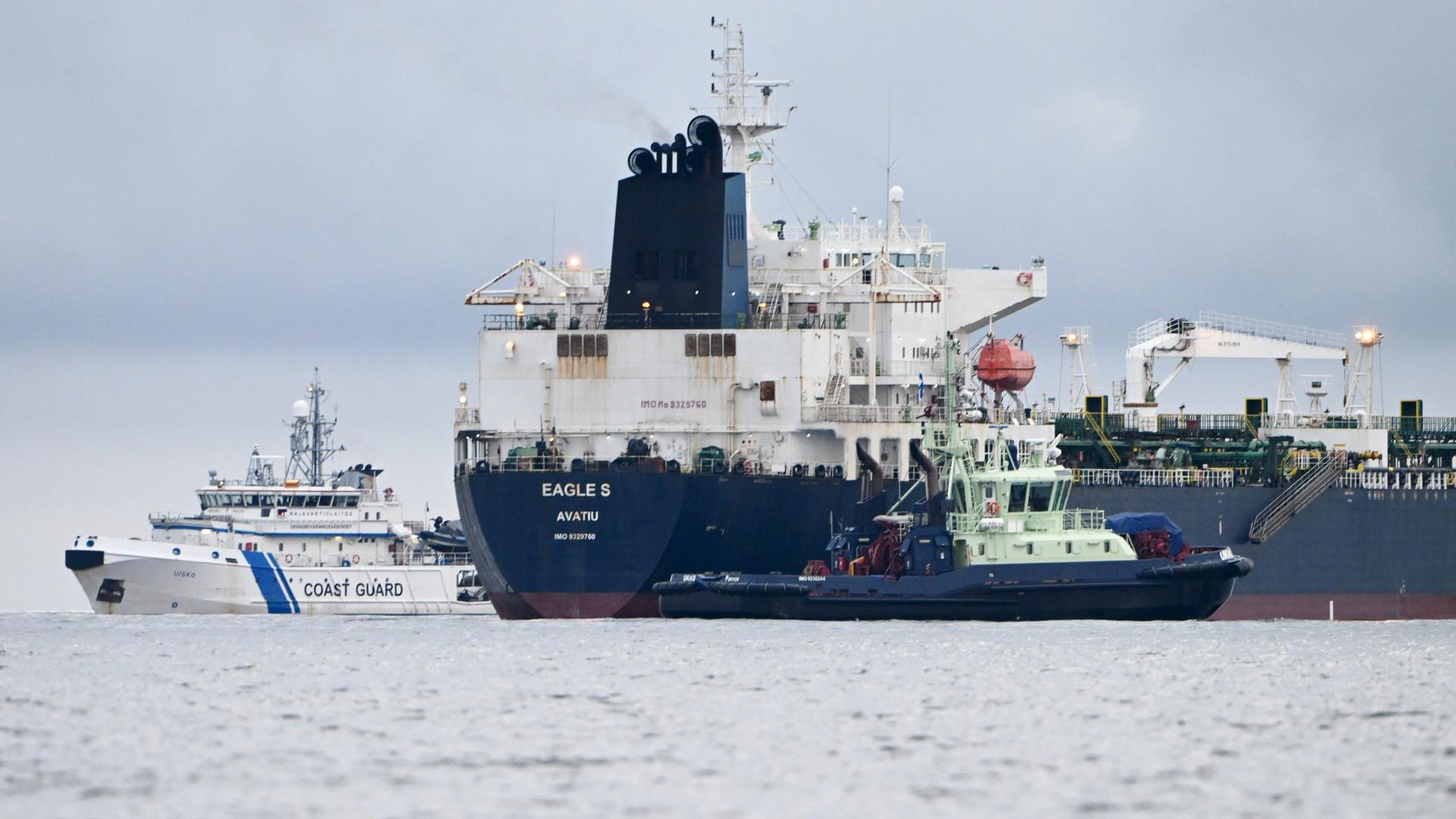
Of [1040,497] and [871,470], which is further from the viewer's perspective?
[871,470]

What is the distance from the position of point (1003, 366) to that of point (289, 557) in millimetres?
29956

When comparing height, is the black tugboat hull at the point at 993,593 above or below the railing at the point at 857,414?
below

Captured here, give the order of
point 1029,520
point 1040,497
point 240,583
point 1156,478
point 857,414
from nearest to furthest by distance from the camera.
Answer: point 1029,520 → point 1040,497 → point 857,414 → point 1156,478 → point 240,583

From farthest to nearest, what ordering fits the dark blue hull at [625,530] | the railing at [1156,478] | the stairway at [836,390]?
the railing at [1156,478], the stairway at [836,390], the dark blue hull at [625,530]

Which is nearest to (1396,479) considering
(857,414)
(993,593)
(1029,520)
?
(857,414)

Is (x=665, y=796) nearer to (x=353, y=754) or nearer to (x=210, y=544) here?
(x=353, y=754)

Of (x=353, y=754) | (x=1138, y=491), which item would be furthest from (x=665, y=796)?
(x=1138, y=491)

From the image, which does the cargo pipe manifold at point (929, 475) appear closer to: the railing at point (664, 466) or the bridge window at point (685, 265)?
the railing at point (664, 466)

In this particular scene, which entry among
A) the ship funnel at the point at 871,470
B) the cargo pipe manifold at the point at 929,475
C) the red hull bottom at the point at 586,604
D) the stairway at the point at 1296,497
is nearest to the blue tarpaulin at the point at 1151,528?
the cargo pipe manifold at the point at 929,475

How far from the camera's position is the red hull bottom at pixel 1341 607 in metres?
A: 71.4

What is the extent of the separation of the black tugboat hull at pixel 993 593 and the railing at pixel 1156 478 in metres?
14.1

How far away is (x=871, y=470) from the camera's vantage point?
64.1 m

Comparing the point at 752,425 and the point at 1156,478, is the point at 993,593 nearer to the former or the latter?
the point at 752,425

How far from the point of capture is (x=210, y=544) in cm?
8650
